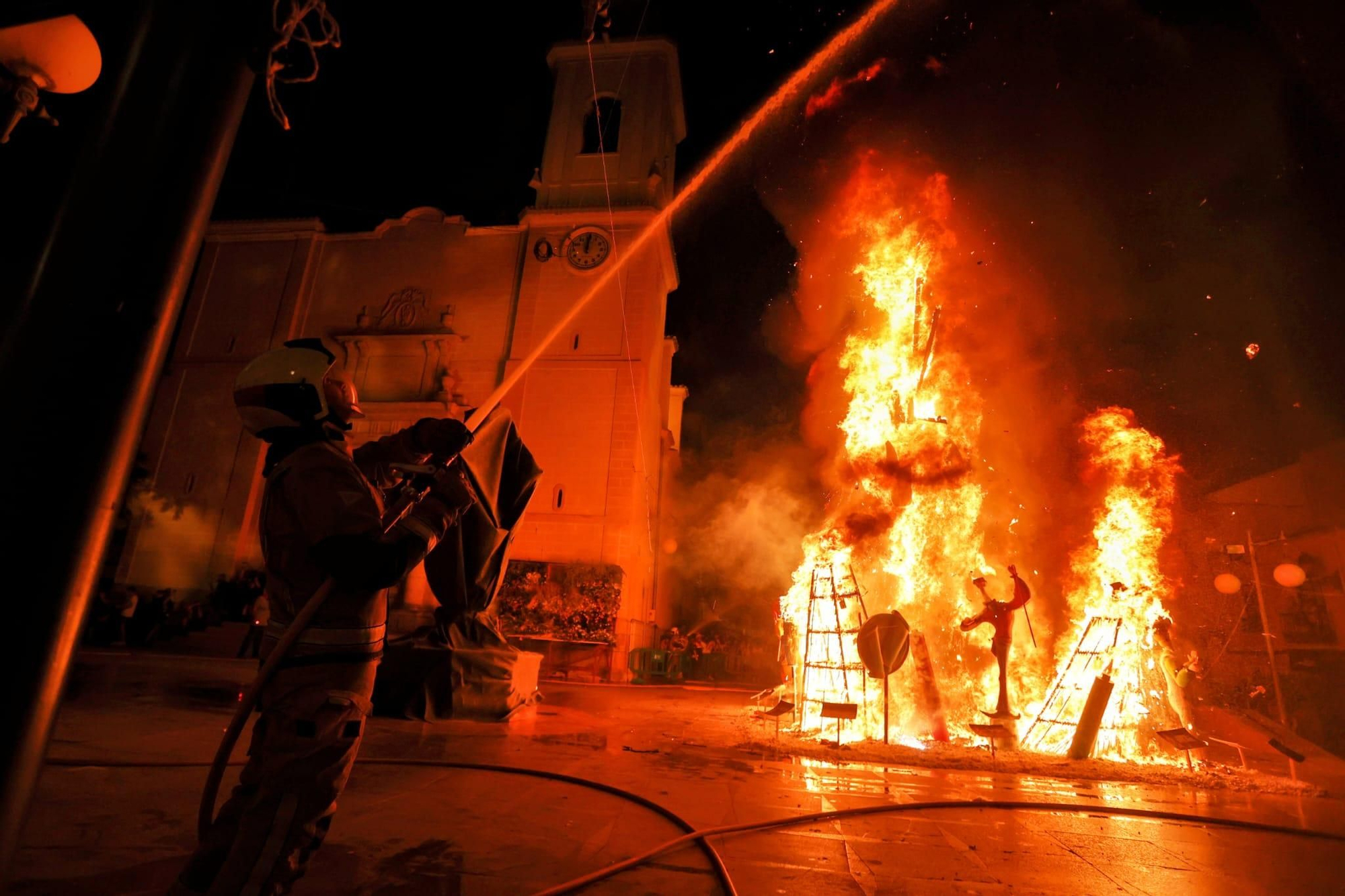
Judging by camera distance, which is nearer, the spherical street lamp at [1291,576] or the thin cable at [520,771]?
the thin cable at [520,771]

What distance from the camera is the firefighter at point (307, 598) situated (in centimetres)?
219

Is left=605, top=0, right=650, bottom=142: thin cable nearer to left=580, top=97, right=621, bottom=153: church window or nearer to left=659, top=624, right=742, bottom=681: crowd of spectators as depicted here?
left=580, top=97, right=621, bottom=153: church window

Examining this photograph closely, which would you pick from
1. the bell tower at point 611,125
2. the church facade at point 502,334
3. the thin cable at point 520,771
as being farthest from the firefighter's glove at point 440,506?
the bell tower at point 611,125

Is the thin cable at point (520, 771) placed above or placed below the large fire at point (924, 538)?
below

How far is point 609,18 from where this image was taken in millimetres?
25859

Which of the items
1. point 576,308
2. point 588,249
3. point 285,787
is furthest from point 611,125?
point 285,787

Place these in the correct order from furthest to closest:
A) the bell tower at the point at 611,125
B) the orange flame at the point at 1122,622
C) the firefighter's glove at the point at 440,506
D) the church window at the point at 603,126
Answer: the church window at the point at 603,126, the bell tower at the point at 611,125, the orange flame at the point at 1122,622, the firefighter's glove at the point at 440,506

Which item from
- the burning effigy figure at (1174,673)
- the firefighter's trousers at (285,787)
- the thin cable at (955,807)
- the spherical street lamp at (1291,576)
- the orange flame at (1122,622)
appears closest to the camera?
the firefighter's trousers at (285,787)

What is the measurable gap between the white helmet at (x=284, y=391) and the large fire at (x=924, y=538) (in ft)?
24.6

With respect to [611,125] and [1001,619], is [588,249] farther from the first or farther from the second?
[1001,619]

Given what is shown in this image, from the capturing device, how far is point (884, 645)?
362 inches

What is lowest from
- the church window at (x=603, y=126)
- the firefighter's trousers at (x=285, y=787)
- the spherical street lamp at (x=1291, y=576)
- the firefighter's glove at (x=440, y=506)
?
the firefighter's trousers at (x=285, y=787)

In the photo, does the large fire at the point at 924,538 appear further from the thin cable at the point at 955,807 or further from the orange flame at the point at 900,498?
the thin cable at the point at 955,807

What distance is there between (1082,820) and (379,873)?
16.5ft
